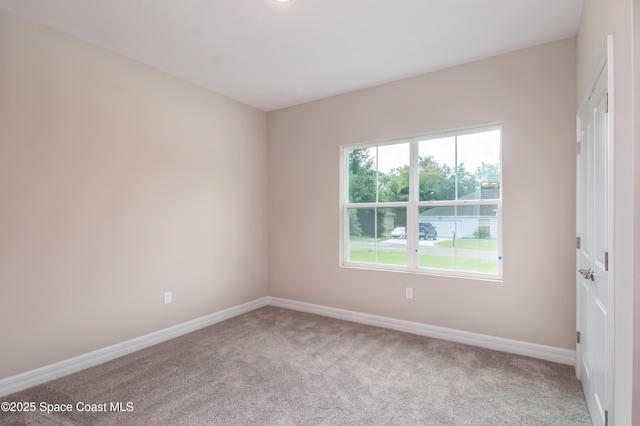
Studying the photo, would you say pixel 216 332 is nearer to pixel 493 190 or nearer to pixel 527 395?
pixel 527 395

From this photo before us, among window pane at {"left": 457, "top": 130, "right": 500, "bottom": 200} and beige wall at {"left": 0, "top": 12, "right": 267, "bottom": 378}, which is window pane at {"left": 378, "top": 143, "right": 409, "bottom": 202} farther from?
beige wall at {"left": 0, "top": 12, "right": 267, "bottom": 378}

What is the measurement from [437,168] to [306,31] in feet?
6.21

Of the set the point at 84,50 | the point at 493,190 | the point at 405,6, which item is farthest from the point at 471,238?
the point at 84,50

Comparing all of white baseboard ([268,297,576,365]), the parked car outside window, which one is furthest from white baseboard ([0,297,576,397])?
the parked car outside window

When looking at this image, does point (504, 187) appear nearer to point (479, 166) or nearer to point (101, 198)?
point (479, 166)

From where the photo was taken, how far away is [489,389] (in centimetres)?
230

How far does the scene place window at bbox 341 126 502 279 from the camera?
10.2ft

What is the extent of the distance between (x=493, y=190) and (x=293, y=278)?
2.67 m

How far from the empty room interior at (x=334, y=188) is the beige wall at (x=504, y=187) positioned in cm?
2

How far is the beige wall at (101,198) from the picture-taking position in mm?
2336

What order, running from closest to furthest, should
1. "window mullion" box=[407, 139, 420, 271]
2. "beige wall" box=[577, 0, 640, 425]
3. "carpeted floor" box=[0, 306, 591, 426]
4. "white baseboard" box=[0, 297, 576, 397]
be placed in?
1. "beige wall" box=[577, 0, 640, 425]
2. "carpeted floor" box=[0, 306, 591, 426]
3. "white baseboard" box=[0, 297, 576, 397]
4. "window mullion" box=[407, 139, 420, 271]

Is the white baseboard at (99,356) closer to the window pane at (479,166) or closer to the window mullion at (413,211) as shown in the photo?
the window mullion at (413,211)

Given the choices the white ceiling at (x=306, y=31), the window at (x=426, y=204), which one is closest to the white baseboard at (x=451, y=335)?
the window at (x=426, y=204)

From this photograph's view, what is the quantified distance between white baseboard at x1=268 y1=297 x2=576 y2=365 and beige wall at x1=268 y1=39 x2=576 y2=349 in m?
0.06
